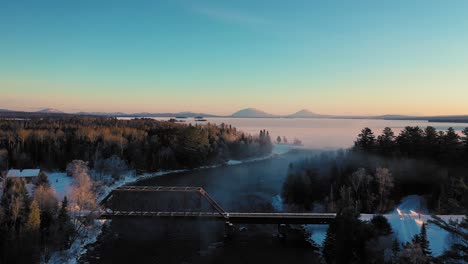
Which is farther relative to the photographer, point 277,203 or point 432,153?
point 277,203

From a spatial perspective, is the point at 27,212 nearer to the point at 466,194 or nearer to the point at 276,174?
the point at 466,194

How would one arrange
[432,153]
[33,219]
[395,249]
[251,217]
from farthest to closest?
1. [432,153]
2. [251,217]
3. [33,219]
4. [395,249]

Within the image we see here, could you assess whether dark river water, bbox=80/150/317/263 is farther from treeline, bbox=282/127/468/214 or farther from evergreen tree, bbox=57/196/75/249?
treeline, bbox=282/127/468/214

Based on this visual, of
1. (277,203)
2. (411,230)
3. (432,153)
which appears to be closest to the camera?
(411,230)

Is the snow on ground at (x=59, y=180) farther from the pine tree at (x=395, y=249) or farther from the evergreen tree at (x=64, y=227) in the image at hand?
the pine tree at (x=395, y=249)

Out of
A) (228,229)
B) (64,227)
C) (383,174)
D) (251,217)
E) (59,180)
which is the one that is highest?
(383,174)

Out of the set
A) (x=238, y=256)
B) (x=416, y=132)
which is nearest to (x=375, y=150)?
(x=416, y=132)

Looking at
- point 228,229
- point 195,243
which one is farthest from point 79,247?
point 228,229

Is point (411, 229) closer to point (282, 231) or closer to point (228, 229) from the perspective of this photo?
point (282, 231)
